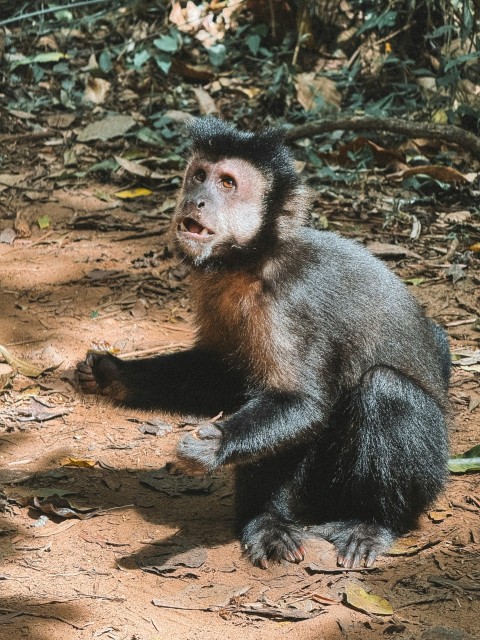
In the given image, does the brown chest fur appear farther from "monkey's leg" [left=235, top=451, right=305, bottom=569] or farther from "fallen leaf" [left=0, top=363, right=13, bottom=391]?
"fallen leaf" [left=0, top=363, right=13, bottom=391]

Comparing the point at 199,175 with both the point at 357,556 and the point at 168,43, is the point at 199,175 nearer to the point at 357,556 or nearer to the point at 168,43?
the point at 357,556

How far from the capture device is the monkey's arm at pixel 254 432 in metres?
4.32

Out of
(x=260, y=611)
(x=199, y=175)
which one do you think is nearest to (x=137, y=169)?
(x=199, y=175)

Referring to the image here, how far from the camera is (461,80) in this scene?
927 centimetres

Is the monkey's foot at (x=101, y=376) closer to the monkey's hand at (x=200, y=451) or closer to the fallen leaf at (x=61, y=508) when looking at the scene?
the fallen leaf at (x=61, y=508)

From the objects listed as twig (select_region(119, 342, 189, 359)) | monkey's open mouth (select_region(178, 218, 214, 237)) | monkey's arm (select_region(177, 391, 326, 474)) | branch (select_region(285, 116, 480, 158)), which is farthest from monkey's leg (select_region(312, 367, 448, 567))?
branch (select_region(285, 116, 480, 158))

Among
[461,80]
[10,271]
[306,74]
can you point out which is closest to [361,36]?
[306,74]

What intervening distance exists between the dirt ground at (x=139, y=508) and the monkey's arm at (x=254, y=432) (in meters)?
0.62

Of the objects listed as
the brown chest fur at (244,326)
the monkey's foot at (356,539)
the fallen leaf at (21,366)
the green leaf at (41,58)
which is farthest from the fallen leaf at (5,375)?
the green leaf at (41,58)

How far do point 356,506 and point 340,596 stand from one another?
0.75 m

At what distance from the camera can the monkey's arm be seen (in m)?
4.32

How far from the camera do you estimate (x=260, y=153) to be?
5.00m

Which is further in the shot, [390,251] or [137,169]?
[137,169]

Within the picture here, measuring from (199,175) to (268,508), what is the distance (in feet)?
6.15
